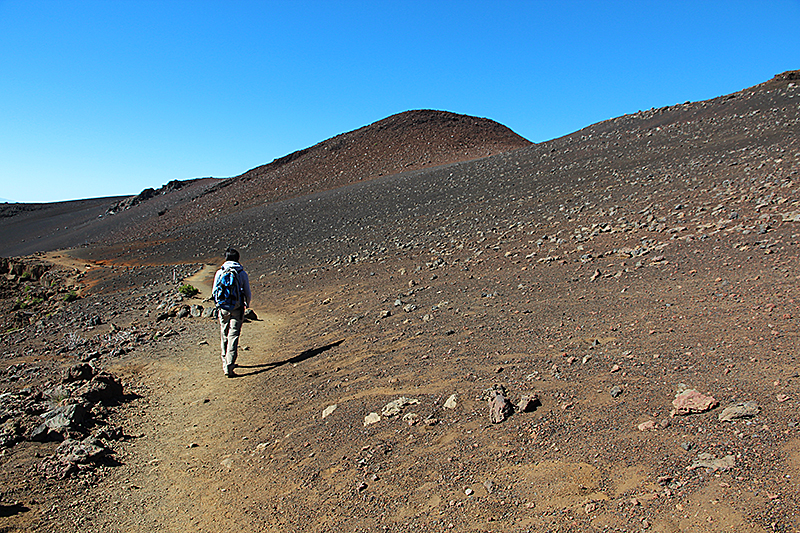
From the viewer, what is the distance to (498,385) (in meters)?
4.75

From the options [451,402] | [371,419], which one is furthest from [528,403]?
[371,419]

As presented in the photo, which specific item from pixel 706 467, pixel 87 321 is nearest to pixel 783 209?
pixel 706 467

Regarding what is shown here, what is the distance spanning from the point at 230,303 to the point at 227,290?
0.19 metres

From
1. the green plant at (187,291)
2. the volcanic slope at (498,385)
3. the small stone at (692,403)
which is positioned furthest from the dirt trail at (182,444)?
the green plant at (187,291)

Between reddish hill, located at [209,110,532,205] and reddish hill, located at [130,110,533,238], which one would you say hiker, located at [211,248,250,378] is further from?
reddish hill, located at [209,110,532,205]

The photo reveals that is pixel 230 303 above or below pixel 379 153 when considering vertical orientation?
below

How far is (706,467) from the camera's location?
3000mm

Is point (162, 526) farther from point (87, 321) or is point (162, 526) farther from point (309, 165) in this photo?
point (309, 165)

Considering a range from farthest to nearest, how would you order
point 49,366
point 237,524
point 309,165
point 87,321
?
1. point 309,165
2. point 87,321
3. point 49,366
4. point 237,524

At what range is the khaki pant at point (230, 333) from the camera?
6770 millimetres

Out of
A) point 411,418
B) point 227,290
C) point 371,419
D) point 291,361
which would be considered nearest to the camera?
point 411,418

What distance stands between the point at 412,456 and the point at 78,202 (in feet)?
287

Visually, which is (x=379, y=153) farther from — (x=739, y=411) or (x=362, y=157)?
(x=739, y=411)

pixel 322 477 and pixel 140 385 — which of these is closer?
pixel 322 477
